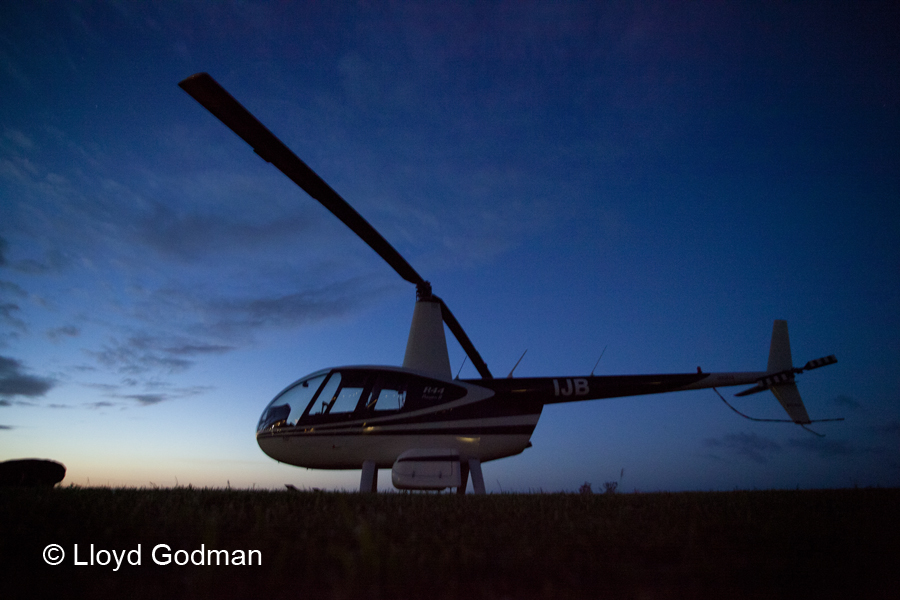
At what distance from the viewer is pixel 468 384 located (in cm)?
1009

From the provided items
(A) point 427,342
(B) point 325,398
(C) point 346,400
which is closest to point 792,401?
(A) point 427,342

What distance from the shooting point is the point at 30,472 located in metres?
5.48

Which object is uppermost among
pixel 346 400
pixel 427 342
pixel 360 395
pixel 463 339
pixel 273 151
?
pixel 273 151

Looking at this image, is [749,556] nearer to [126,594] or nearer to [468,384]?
[126,594]

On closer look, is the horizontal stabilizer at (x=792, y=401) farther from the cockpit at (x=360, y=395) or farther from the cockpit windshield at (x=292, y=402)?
the cockpit windshield at (x=292, y=402)

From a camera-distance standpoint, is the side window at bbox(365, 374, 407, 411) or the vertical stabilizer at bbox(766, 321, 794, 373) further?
the vertical stabilizer at bbox(766, 321, 794, 373)

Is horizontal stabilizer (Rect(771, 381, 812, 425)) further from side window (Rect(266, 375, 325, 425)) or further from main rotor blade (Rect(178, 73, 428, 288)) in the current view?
side window (Rect(266, 375, 325, 425))

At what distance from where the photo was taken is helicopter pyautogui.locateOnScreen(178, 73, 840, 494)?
9.44 meters

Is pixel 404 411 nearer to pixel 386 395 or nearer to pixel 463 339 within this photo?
pixel 386 395

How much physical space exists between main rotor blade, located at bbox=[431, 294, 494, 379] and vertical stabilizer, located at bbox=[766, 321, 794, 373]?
783 cm

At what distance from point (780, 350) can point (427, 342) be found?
9616mm

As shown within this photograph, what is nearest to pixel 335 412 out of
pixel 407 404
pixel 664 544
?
pixel 407 404

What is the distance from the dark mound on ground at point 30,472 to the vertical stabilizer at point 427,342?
7.87 metres

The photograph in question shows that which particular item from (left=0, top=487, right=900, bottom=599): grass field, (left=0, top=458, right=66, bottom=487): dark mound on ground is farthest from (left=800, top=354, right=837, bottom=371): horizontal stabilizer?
(left=0, top=458, right=66, bottom=487): dark mound on ground
